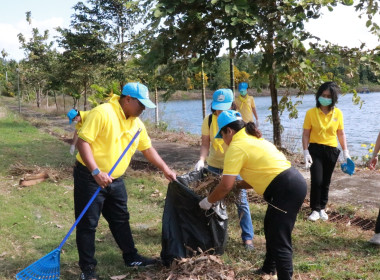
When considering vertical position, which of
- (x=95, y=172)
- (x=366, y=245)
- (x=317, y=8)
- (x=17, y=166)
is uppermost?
(x=317, y=8)

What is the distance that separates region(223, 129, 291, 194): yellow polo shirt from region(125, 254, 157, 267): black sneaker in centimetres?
132

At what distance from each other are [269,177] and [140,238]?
2062 millimetres

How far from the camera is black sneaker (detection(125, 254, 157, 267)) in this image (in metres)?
3.60

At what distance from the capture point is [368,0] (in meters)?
6.57

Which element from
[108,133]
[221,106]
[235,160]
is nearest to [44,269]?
[108,133]

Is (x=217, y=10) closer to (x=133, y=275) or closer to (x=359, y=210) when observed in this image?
(x=359, y=210)

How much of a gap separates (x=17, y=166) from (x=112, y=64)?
8351mm

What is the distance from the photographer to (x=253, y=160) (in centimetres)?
287

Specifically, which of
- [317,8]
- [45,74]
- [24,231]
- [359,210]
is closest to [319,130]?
[359,210]

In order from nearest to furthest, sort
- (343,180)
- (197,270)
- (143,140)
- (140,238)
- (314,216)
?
1. (197,270)
2. (143,140)
3. (140,238)
4. (314,216)
5. (343,180)

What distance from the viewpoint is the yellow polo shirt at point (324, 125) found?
465 cm

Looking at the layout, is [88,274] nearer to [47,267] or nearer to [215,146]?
[47,267]

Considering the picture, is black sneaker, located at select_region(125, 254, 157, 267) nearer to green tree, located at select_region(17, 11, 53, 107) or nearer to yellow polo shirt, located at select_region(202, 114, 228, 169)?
yellow polo shirt, located at select_region(202, 114, 228, 169)

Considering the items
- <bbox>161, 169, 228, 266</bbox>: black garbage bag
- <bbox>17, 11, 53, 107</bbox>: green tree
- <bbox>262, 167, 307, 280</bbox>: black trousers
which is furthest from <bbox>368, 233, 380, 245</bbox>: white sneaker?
<bbox>17, 11, 53, 107</bbox>: green tree
